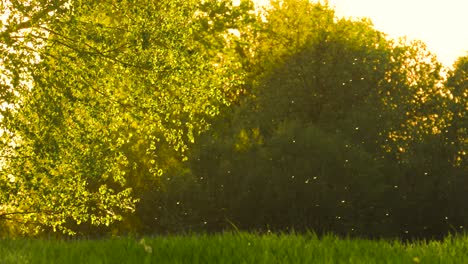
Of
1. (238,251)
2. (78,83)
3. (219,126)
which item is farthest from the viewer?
(219,126)

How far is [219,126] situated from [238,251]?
3219cm

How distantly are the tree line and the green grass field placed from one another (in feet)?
22.8

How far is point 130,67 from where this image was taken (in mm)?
17781

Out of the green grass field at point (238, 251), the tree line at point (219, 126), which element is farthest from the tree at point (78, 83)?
the green grass field at point (238, 251)

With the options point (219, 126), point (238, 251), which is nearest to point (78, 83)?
point (238, 251)

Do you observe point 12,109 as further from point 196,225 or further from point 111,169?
point 196,225

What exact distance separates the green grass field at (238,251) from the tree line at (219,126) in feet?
22.8

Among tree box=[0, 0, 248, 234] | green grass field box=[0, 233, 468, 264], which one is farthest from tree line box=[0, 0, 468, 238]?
green grass field box=[0, 233, 468, 264]

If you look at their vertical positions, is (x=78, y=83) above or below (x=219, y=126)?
below

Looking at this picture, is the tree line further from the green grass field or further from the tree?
the green grass field

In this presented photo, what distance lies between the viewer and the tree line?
1728 cm

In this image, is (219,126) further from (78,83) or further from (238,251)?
(238,251)

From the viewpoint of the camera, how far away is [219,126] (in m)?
41.4

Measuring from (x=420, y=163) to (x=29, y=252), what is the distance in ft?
105
